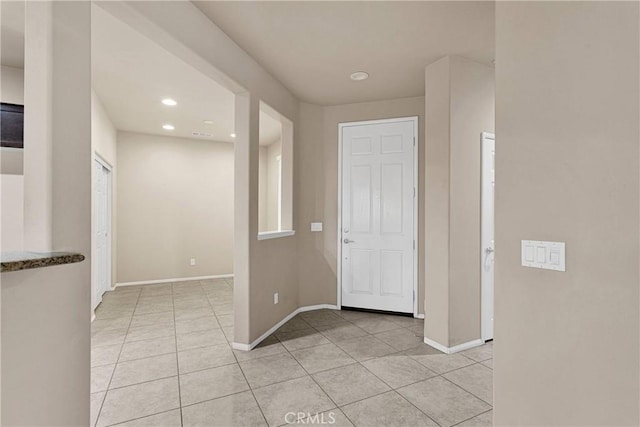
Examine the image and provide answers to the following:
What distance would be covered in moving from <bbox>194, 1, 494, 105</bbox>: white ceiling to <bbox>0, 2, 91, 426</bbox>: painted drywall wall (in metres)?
1.06

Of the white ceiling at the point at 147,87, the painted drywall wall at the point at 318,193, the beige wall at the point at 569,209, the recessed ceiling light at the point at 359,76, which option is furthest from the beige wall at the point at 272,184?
the beige wall at the point at 569,209

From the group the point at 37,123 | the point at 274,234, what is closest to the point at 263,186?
the point at 274,234

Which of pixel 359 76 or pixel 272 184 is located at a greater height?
pixel 359 76

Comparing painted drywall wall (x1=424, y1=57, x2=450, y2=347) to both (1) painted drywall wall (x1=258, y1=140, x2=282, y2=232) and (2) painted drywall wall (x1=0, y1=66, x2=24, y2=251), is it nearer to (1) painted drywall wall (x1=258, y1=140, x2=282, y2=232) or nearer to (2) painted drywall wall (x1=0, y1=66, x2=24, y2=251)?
(2) painted drywall wall (x1=0, y1=66, x2=24, y2=251)

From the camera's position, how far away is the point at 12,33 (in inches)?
96.0

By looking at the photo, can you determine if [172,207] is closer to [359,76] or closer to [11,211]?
[11,211]

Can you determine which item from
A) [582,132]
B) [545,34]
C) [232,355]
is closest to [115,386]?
[232,355]

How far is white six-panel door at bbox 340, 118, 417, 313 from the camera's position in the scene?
3930mm

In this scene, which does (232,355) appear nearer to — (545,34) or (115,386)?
(115,386)

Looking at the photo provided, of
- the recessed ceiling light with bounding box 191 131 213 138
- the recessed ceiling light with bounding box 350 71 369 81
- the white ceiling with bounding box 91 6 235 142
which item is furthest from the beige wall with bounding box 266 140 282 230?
the recessed ceiling light with bounding box 350 71 369 81

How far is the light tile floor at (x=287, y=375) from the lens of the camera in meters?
2.02

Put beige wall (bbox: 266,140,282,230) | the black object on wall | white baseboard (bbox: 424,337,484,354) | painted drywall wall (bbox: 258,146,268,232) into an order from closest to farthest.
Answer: the black object on wall
white baseboard (bbox: 424,337,484,354)
beige wall (bbox: 266,140,282,230)
painted drywall wall (bbox: 258,146,268,232)

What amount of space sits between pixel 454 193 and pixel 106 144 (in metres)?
4.75

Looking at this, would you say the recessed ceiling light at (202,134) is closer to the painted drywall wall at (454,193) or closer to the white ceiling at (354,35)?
the white ceiling at (354,35)
